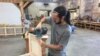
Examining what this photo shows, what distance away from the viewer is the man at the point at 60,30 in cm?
207

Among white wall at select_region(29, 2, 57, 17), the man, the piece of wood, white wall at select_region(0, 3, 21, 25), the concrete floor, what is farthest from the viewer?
white wall at select_region(29, 2, 57, 17)

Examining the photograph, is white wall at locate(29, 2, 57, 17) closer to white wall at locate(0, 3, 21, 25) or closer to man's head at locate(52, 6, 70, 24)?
white wall at locate(0, 3, 21, 25)

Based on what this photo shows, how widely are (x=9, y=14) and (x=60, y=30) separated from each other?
35.9 ft

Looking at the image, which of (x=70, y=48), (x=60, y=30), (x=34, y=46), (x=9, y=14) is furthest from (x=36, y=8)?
(x=60, y=30)

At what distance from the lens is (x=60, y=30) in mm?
2143

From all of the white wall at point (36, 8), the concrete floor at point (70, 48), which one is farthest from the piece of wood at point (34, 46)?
the white wall at point (36, 8)

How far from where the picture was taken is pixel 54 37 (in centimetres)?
227

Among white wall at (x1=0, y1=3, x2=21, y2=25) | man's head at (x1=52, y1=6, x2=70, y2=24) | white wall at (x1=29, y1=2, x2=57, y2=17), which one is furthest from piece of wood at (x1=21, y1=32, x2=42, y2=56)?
white wall at (x1=29, y1=2, x2=57, y2=17)

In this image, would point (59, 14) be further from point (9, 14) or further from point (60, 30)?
point (9, 14)

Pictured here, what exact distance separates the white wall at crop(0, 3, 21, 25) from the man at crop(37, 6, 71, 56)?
10470mm

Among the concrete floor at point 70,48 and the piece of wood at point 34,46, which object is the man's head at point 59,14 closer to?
the piece of wood at point 34,46

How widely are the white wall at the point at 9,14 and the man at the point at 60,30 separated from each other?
1047 cm

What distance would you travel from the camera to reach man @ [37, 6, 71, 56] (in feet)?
6.79

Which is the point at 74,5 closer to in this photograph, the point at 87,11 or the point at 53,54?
the point at 87,11
